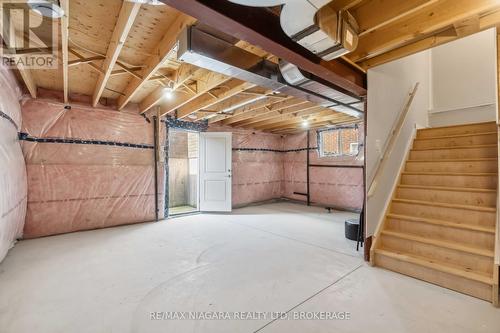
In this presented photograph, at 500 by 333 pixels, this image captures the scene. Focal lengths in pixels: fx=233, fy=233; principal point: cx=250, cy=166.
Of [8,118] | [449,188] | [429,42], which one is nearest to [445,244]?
[449,188]

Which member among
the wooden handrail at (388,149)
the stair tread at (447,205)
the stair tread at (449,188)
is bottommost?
the stair tread at (447,205)

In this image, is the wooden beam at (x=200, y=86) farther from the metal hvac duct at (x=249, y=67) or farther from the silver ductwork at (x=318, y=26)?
the silver ductwork at (x=318, y=26)

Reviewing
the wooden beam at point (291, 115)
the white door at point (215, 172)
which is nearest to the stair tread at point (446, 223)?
the wooden beam at point (291, 115)

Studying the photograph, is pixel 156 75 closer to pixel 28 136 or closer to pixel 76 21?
pixel 76 21

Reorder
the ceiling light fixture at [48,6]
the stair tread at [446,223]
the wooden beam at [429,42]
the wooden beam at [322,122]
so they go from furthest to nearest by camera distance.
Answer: the wooden beam at [322,122] → the stair tread at [446,223] → the wooden beam at [429,42] → the ceiling light fixture at [48,6]

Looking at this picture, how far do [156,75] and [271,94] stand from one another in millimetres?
1591

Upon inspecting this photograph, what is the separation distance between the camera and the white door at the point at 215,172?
5531mm

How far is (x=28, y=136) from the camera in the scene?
11.5 ft

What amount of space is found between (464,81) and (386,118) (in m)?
2.71

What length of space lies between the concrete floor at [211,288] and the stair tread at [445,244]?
1.43 ft

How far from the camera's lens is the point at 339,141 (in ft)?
20.2

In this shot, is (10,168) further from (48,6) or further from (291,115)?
(291,115)

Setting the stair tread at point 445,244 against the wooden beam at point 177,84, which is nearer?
the stair tread at point 445,244

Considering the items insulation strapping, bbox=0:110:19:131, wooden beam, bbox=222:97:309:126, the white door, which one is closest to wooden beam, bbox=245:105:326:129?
wooden beam, bbox=222:97:309:126
